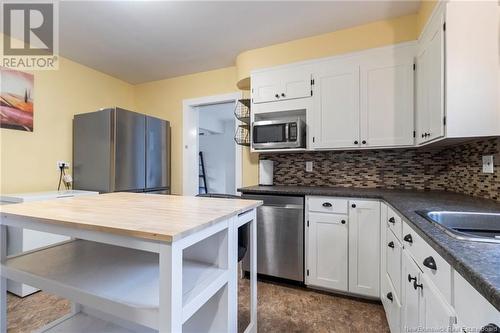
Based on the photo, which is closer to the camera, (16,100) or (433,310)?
(433,310)

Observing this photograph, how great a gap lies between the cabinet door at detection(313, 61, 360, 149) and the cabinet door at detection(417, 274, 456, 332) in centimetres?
152

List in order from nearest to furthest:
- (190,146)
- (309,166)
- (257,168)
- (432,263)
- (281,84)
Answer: (432,263) → (281,84) → (309,166) → (257,168) → (190,146)

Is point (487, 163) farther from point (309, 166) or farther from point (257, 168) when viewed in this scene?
point (257, 168)

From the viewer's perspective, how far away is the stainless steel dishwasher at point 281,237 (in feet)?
7.28

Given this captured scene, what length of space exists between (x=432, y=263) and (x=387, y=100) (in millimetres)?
1707

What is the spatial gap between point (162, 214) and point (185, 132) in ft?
8.59

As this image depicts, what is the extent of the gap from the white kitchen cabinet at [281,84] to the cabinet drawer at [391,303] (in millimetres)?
1769

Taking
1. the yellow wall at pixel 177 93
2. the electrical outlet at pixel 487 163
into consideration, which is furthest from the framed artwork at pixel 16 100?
the electrical outlet at pixel 487 163

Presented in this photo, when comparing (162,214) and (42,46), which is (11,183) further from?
(162,214)

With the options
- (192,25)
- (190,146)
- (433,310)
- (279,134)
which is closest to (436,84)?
(279,134)

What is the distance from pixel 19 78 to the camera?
2.53 meters

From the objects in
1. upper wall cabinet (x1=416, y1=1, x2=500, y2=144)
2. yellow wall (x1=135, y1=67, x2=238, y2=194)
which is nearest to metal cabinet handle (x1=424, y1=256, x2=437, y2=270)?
upper wall cabinet (x1=416, y1=1, x2=500, y2=144)

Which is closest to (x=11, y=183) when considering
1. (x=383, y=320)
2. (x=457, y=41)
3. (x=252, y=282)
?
(x=252, y=282)

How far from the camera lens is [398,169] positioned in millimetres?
2393
